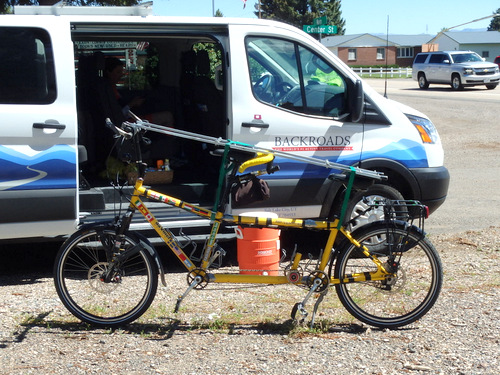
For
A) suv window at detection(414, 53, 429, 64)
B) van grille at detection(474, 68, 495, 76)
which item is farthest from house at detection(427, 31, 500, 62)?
van grille at detection(474, 68, 495, 76)

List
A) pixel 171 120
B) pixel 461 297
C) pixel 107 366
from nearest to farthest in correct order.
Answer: pixel 107 366
pixel 461 297
pixel 171 120

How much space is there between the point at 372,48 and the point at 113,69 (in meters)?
76.3

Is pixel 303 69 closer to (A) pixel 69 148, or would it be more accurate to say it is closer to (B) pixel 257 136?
(B) pixel 257 136

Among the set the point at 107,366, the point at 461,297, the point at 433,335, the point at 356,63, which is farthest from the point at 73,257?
the point at 356,63

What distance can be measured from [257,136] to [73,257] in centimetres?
204

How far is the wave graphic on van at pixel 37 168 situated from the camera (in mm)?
5668

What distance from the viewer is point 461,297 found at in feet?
18.5

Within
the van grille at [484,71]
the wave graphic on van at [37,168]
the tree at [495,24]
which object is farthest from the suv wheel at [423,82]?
the tree at [495,24]

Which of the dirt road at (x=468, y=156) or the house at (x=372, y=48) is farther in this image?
the house at (x=372, y=48)

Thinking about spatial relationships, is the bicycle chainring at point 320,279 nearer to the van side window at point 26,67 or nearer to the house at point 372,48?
the van side window at point 26,67

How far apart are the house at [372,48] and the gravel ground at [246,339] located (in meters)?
76.0

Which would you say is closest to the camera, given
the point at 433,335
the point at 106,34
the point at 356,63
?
the point at 433,335

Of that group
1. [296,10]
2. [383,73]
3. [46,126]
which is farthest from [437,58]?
[296,10]

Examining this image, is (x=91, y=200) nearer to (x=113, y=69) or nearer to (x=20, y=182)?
(x=20, y=182)
